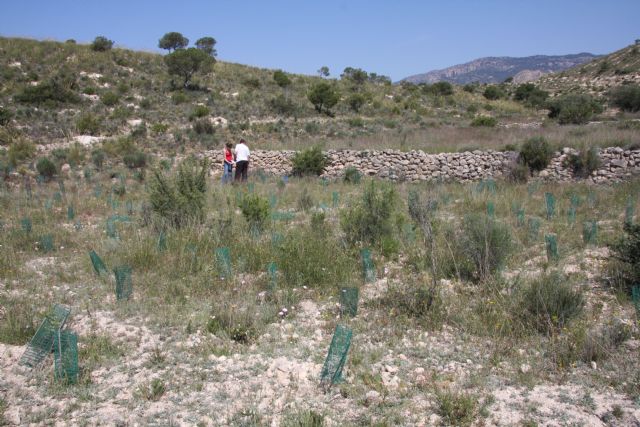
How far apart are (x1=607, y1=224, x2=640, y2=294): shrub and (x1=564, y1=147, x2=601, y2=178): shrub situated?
344 inches

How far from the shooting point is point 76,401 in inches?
136

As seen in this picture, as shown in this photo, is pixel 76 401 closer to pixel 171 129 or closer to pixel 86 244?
pixel 86 244

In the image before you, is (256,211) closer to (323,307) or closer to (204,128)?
(323,307)

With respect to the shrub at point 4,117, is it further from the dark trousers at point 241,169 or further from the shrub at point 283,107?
the shrub at point 283,107

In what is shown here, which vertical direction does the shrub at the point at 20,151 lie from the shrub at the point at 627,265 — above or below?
above

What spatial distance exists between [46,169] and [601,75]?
165ft

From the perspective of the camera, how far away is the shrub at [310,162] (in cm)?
1695

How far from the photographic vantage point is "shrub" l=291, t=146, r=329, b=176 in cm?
1695

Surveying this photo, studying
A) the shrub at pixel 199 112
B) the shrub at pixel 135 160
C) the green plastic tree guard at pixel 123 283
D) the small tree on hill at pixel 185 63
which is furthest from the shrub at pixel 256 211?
the small tree on hill at pixel 185 63

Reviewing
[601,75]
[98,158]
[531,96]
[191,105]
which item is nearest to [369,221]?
[98,158]

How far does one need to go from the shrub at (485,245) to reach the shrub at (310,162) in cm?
1132

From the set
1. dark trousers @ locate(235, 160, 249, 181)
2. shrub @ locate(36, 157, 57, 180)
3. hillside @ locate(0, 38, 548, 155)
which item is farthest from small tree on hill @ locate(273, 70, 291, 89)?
dark trousers @ locate(235, 160, 249, 181)

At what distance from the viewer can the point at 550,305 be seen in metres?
4.41

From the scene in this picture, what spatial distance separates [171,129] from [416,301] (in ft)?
73.4
